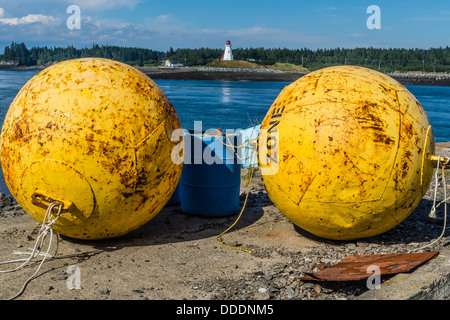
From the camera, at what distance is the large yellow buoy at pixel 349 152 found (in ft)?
14.6

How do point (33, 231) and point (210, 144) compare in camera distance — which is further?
point (210, 144)

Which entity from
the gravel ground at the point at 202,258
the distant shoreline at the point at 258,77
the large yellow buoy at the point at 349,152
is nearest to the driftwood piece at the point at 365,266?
the gravel ground at the point at 202,258

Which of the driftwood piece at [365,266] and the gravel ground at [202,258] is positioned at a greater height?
the driftwood piece at [365,266]

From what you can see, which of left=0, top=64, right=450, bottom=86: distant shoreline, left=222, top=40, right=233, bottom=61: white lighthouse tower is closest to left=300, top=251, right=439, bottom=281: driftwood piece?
left=0, top=64, right=450, bottom=86: distant shoreline

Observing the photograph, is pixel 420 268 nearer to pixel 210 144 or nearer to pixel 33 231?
pixel 210 144

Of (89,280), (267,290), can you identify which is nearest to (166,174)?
(89,280)

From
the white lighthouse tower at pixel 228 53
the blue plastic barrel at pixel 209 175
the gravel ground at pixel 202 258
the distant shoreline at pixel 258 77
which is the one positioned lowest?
the gravel ground at pixel 202 258

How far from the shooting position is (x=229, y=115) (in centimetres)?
2884

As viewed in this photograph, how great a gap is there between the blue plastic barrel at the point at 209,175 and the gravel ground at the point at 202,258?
0.65ft

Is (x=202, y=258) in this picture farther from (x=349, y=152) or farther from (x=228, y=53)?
(x=228, y=53)

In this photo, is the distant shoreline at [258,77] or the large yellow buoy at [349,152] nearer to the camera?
the large yellow buoy at [349,152]

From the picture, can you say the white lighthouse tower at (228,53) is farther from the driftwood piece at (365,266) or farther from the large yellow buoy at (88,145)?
the driftwood piece at (365,266)

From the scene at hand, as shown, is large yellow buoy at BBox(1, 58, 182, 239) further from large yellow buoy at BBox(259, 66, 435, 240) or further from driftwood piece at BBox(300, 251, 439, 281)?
driftwood piece at BBox(300, 251, 439, 281)
